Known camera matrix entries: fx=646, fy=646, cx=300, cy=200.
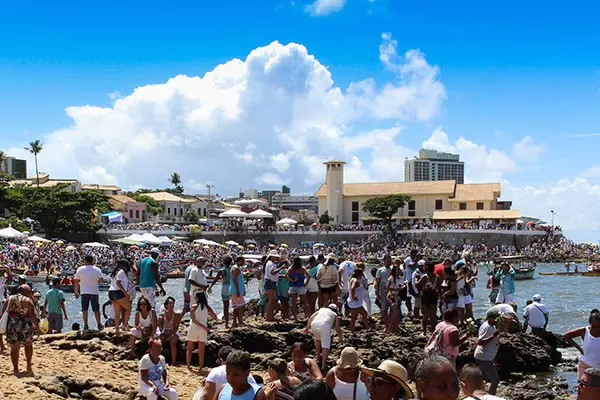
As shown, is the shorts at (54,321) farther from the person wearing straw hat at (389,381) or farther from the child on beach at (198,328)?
the person wearing straw hat at (389,381)

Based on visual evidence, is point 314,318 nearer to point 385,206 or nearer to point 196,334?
point 196,334

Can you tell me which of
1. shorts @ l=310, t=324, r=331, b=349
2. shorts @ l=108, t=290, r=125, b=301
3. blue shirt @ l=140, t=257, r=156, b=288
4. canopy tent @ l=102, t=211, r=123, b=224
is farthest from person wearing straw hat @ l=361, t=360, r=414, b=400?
canopy tent @ l=102, t=211, r=123, b=224

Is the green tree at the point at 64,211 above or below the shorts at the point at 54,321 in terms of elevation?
above

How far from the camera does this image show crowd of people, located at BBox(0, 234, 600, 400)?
5125 mm

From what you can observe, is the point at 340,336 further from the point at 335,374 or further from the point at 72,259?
the point at 72,259

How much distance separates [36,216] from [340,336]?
54.5 metres

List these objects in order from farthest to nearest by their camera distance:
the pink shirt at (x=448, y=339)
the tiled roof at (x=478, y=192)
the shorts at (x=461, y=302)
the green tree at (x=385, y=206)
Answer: the tiled roof at (x=478, y=192) < the green tree at (x=385, y=206) < the shorts at (x=461, y=302) < the pink shirt at (x=448, y=339)

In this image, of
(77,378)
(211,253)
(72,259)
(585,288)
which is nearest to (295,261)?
(77,378)

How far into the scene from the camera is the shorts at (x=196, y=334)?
36.7ft

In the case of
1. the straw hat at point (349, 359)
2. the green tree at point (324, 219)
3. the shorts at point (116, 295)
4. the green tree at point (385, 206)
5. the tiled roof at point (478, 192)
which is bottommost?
the shorts at point (116, 295)

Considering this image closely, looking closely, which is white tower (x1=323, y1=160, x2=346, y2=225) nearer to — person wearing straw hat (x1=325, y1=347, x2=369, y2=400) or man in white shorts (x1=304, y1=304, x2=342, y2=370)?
man in white shorts (x1=304, y1=304, x2=342, y2=370)

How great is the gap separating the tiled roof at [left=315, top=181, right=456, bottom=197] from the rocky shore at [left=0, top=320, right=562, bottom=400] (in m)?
70.3

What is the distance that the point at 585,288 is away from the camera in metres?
37.4

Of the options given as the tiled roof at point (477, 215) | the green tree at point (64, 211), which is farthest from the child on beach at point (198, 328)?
the tiled roof at point (477, 215)
